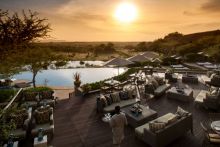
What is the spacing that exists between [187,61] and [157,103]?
672 inches

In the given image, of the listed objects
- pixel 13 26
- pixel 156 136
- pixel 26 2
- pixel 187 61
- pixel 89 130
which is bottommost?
pixel 89 130

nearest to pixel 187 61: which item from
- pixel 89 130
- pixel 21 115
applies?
pixel 89 130

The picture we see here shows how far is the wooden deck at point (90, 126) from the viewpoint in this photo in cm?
643

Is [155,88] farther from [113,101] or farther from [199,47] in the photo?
[199,47]

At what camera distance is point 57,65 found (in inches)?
1242

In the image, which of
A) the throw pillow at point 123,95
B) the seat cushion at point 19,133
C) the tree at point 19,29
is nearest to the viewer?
the tree at point 19,29

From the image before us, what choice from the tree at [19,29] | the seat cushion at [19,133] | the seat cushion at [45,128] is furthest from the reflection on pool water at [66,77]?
the tree at [19,29]

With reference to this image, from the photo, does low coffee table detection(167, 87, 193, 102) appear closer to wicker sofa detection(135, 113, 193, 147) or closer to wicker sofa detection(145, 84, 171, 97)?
wicker sofa detection(145, 84, 171, 97)

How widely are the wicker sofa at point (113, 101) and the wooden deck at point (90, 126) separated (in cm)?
59

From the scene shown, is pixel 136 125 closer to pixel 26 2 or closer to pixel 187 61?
pixel 26 2

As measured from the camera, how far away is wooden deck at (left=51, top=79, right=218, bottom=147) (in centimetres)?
643

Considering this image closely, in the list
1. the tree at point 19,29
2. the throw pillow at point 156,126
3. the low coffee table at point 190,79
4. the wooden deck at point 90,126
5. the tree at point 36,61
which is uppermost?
the tree at point 19,29

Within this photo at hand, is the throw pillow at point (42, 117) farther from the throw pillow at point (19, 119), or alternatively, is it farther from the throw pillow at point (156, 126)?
the throw pillow at point (156, 126)

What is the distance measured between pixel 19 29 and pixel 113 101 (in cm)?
635
